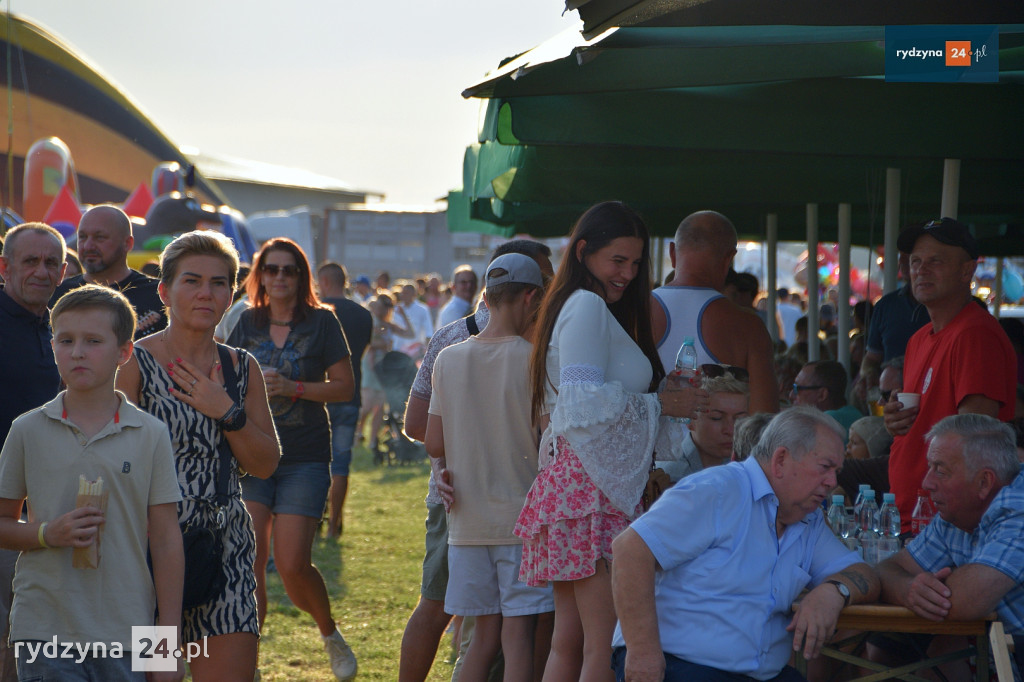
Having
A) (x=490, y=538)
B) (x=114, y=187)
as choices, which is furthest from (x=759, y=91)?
(x=114, y=187)

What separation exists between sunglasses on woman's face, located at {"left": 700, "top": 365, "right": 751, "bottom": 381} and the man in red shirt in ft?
2.08

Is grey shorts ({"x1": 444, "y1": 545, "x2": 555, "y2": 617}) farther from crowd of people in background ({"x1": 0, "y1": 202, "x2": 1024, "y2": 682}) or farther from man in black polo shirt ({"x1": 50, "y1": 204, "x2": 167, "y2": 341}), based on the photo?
man in black polo shirt ({"x1": 50, "y1": 204, "x2": 167, "y2": 341})

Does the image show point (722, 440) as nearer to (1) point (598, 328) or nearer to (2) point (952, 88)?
(1) point (598, 328)

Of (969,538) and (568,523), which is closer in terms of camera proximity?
(969,538)

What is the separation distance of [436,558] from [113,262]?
82.8 inches

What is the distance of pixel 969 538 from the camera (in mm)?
2941

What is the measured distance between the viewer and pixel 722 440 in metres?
3.40

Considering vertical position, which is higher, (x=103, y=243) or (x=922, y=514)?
(x=103, y=243)

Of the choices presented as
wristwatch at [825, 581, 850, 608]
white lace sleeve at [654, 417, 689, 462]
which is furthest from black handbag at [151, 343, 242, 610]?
wristwatch at [825, 581, 850, 608]

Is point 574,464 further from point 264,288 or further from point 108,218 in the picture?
point 108,218

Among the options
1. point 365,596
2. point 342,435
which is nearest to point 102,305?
point 365,596

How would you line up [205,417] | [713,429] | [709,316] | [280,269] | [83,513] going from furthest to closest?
1. [280,269]
2. [709,316]
3. [713,429]
4. [205,417]
5. [83,513]

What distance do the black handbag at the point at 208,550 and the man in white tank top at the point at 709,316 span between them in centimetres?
167

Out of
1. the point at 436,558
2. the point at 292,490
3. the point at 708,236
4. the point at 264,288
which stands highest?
the point at 708,236
